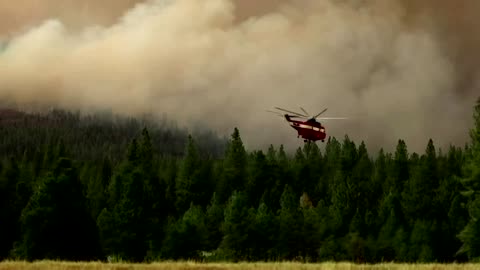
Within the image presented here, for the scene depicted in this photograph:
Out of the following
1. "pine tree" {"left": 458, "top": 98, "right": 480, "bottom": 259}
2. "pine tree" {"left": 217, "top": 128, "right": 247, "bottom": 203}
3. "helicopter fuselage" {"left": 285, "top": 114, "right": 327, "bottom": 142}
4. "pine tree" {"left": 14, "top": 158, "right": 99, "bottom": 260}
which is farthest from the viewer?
"pine tree" {"left": 217, "top": 128, "right": 247, "bottom": 203}

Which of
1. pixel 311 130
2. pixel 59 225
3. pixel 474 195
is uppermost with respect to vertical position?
pixel 311 130

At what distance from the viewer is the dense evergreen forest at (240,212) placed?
55.4 m

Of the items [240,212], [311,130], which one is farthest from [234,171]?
[311,130]

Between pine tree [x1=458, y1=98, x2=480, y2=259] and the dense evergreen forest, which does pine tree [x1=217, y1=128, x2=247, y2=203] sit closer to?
the dense evergreen forest

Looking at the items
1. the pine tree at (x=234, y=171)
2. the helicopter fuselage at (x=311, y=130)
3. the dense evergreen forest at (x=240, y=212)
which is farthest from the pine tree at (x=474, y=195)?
the pine tree at (x=234, y=171)

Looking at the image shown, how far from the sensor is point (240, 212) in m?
99.5

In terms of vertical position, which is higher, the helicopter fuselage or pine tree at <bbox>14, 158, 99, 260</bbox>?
the helicopter fuselage

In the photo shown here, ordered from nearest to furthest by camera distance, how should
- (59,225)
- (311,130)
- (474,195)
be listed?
(311,130) < (59,225) < (474,195)

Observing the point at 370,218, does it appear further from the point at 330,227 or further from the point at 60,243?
the point at 60,243

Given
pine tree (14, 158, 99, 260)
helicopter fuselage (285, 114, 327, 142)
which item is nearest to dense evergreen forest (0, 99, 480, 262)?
pine tree (14, 158, 99, 260)

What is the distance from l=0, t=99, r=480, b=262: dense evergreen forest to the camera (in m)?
55.4

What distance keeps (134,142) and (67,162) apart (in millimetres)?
73321

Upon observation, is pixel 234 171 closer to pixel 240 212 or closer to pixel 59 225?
pixel 240 212

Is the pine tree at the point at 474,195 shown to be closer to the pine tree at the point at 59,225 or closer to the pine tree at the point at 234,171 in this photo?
the pine tree at the point at 59,225
